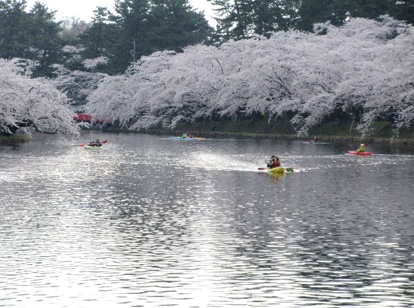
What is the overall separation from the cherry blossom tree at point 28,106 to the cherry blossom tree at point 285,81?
68.5 feet

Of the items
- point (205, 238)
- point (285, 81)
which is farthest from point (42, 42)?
point (205, 238)

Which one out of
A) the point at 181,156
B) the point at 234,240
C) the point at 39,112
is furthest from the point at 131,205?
the point at 39,112

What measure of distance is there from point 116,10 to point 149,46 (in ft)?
51.4

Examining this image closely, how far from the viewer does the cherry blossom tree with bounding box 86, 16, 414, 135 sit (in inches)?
2776

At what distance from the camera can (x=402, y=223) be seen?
23.5m

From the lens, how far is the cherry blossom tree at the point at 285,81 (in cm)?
7050

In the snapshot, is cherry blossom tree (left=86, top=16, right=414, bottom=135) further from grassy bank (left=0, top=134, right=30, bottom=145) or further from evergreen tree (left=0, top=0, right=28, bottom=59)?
grassy bank (left=0, top=134, right=30, bottom=145)

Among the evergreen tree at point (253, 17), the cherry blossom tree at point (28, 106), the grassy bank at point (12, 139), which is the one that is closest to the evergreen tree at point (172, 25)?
the evergreen tree at point (253, 17)

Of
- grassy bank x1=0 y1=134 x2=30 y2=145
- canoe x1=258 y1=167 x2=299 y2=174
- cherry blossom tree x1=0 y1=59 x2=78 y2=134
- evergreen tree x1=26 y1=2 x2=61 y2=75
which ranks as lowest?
canoe x1=258 y1=167 x2=299 y2=174

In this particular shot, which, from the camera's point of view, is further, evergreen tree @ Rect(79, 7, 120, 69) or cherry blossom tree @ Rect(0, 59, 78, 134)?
evergreen tree @ Rect(79, 7, 120, 69)

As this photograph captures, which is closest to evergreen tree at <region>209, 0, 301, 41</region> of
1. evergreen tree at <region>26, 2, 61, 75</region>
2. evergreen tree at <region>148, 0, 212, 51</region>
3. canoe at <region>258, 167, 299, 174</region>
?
evergreen tree at <region>148, 0, 212, 51</region>

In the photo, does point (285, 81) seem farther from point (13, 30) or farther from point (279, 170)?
point (13, 30)

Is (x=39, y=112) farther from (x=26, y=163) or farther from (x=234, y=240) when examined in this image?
(x=234, y=240)

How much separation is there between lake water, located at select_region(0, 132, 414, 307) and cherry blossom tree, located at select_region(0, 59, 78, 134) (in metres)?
26.0
